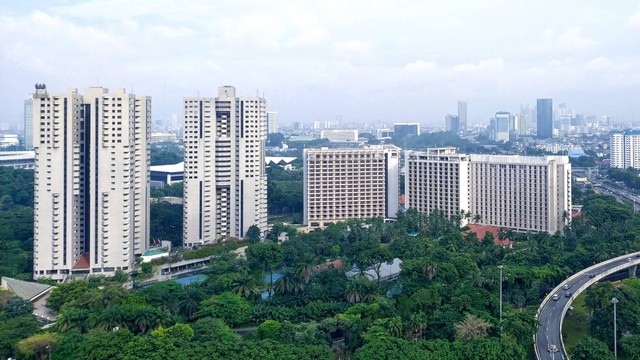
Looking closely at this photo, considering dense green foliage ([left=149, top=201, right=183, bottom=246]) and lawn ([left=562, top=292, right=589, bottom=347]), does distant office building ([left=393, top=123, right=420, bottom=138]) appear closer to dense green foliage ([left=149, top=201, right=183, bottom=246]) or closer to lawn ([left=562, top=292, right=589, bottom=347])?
dense green foliage ([left=149, top=201, right=183, bottom=246])

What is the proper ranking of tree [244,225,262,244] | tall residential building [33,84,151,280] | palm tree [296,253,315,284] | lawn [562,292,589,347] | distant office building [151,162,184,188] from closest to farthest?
lawn [562,292,589,347] → palm tree [296,253,315,284] → tall residential building [33,84,151,280] → tree [244,225,262,244] → distant office building [151,162,184,188]

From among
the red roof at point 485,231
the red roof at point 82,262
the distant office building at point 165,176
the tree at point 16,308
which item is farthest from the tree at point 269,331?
the distant office building at point 165,176

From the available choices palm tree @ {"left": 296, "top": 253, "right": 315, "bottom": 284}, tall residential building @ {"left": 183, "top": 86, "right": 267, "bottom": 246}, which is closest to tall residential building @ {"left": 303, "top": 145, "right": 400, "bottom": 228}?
tall residential building @ {"left": 183, "top": 86, "right": 267, "bottom": 246}

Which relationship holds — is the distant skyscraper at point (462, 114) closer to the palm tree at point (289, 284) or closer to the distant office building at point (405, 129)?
the distant office building at point (405, 129)

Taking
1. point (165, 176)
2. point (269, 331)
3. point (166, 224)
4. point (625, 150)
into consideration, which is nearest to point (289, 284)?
point (269, 331)

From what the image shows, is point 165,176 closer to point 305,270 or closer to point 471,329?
point 305,270
